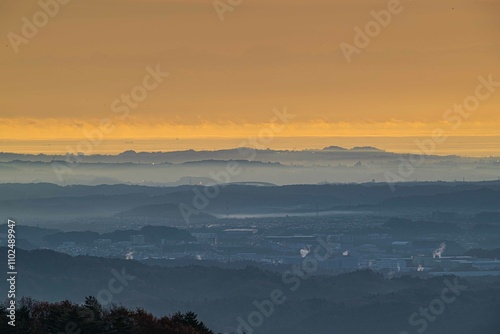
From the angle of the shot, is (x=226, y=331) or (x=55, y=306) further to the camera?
(x=226, y=331)

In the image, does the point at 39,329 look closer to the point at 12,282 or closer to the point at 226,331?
the point at 12,282

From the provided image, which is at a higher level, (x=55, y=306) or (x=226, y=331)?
(x=226, y=331)

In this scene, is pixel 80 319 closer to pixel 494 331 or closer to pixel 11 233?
pixel 11 233

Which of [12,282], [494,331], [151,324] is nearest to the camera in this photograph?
[12,282]

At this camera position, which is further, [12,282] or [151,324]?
[151,324]

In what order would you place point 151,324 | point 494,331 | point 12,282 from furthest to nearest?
1. point 494,331
2. point 151,324
3. point 12,282

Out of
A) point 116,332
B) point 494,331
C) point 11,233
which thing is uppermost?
point 494,331

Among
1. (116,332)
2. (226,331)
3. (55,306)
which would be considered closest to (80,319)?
(116,332)

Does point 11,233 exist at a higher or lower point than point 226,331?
lower

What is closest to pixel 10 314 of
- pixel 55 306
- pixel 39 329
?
pixel 39 329
